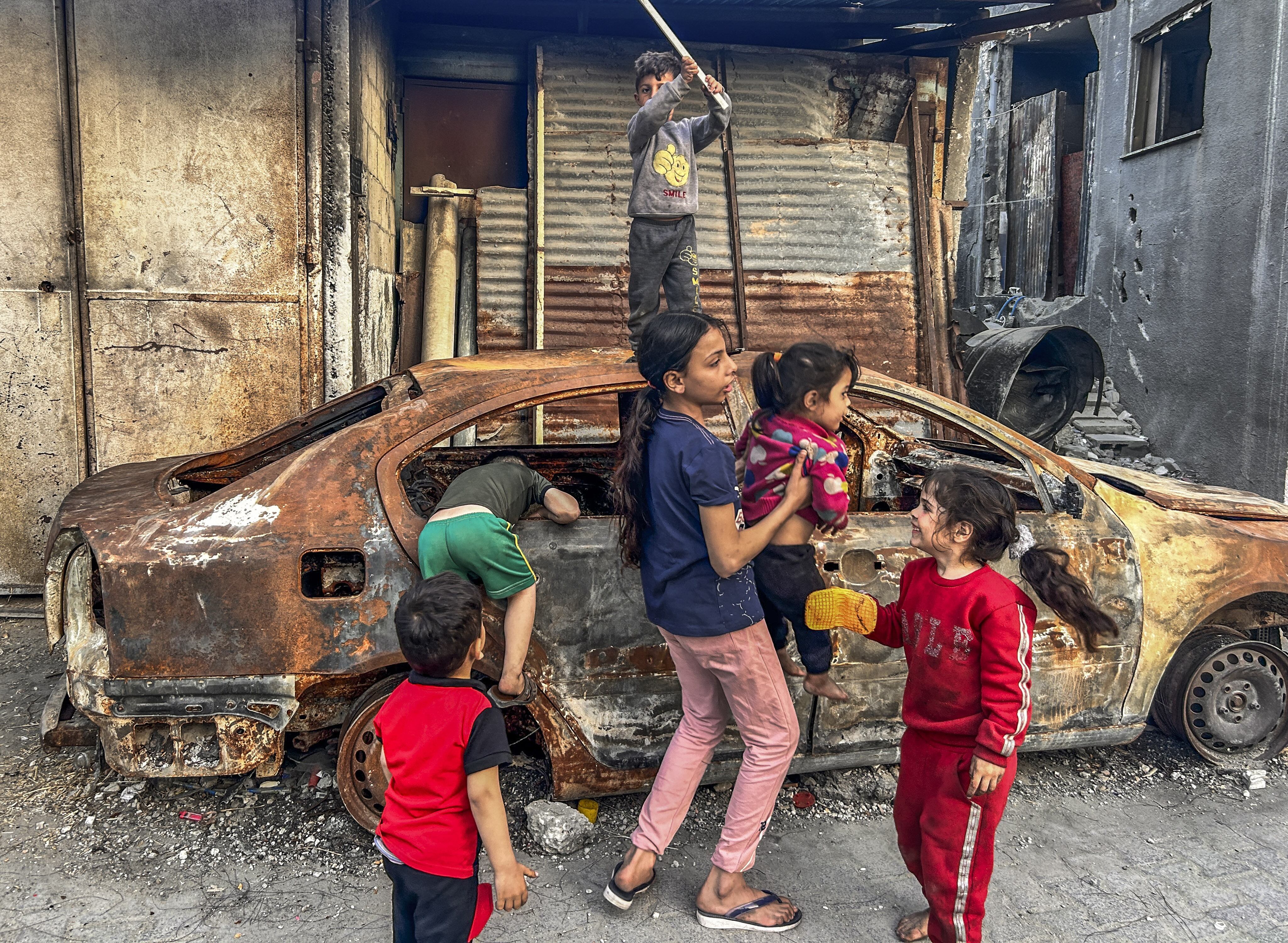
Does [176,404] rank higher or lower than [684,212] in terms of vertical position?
lower

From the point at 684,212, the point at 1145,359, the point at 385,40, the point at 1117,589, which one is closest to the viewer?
the point at 1117,589

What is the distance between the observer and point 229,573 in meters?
2.70

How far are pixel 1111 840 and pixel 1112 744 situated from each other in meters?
0.52

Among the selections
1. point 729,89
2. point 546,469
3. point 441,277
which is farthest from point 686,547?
point 729,89

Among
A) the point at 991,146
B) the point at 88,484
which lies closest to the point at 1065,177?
the point at 991,146

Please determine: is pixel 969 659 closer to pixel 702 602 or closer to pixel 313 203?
pixel 702 602

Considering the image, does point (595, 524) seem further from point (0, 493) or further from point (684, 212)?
point (0, 493)

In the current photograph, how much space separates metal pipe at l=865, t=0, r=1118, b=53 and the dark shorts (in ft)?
19.5

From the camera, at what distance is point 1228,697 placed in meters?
3.61

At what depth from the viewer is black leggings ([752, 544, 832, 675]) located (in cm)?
261

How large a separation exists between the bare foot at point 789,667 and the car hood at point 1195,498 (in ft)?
5.01

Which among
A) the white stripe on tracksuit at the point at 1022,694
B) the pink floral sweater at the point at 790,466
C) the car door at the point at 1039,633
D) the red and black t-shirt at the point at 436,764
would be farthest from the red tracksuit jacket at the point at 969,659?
the red and black t-shirt at the point at 436,764

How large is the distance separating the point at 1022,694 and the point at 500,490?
1.58 m

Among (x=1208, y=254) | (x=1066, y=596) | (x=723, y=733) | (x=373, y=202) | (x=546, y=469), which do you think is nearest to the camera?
(x=1066, y=596)
